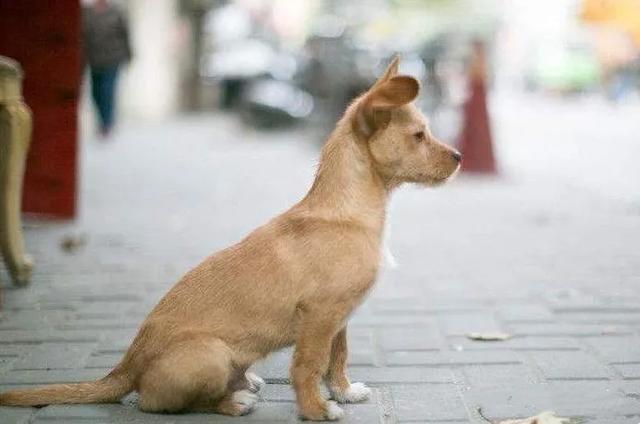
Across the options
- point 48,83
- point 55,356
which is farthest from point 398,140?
point 48,83

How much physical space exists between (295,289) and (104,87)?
1182cm

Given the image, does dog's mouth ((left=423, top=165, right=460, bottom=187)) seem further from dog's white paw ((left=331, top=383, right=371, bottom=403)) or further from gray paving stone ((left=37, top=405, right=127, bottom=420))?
gray paving stone ((left=37, top=405, right=127, bottom=420))

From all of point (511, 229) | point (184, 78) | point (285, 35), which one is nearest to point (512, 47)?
point (285, 35)

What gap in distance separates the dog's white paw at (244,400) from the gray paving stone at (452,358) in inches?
33.2

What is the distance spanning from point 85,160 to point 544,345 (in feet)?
32.5

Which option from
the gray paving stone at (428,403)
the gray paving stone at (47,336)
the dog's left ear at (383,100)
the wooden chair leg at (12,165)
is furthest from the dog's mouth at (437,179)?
the wooden chair leg at (12,165)

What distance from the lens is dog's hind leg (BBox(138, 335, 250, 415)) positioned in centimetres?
301

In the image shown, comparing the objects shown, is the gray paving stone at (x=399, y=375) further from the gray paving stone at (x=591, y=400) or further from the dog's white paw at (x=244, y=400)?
the dog's white paw at (x=244, y=400)

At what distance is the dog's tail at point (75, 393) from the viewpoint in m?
3.16

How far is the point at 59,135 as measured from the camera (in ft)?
24.6

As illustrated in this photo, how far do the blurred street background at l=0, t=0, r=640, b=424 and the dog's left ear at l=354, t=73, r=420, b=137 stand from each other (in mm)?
532

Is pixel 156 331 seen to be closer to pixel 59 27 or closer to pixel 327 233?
pixel 327 233

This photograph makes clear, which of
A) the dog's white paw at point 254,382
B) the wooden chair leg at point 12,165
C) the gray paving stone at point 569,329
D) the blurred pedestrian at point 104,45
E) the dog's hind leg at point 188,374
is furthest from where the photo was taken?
the blurred pedestrian at point 104,45

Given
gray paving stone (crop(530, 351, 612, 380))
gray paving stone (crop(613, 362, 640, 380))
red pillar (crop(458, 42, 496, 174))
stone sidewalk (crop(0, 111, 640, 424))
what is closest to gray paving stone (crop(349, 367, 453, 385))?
stone sidewalk (crop(0, 111, 640, 424))
